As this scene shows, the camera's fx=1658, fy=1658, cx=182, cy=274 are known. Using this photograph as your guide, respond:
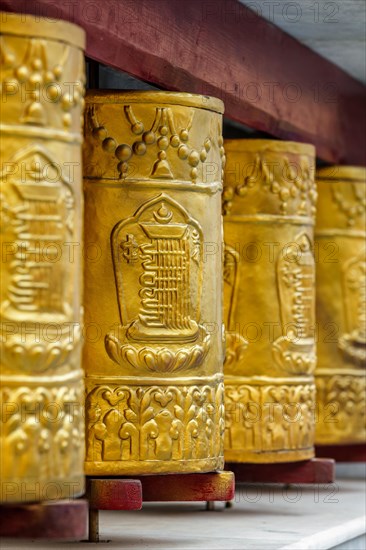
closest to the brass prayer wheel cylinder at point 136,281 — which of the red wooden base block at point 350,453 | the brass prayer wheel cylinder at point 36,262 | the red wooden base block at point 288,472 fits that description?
the brass prayer wheel cylinder at point 36,262

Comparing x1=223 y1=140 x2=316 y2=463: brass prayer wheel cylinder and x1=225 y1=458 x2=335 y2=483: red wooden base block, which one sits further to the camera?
x1=225 y1=458 x2=335 y2=483: red wooden base block

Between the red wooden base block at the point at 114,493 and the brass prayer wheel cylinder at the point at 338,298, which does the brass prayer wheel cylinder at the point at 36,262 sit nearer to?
the red wooden base block at the point at 114,493

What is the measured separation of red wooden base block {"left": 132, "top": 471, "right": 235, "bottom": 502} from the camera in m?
6.38

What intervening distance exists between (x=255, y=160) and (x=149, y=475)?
190cm

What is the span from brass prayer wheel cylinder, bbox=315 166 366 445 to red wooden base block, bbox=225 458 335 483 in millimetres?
646

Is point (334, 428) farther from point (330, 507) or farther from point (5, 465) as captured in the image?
point (5, 465)

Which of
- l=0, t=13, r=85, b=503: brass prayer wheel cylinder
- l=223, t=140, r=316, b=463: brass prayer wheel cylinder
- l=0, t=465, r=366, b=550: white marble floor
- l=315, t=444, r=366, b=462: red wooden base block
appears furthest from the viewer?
l=315, t=444, r=366, b=462: red wooden base block

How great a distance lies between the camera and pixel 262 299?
24.9 ft

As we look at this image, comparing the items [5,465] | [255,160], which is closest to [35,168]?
[5,465]

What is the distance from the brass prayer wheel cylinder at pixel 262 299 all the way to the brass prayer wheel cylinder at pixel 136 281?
1.38 metres

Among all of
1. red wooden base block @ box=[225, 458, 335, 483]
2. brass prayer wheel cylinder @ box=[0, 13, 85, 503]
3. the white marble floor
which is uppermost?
brass prayer wheel cylinder @ box=[0, 13, 85, 503]

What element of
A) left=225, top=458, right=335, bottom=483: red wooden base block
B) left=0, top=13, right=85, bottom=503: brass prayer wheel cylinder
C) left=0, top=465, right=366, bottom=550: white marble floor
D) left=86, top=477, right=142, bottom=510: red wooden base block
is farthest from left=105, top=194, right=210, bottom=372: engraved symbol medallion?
left=225, top=458, right=335, bottom=483: red wooden base block

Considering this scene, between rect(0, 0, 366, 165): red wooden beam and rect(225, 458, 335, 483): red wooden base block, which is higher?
rect(0, 0, 366, 165): red wooden beam

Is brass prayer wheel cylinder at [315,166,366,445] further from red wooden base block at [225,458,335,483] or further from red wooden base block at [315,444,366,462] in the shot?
red wooden base block at [225,458,335,483]
